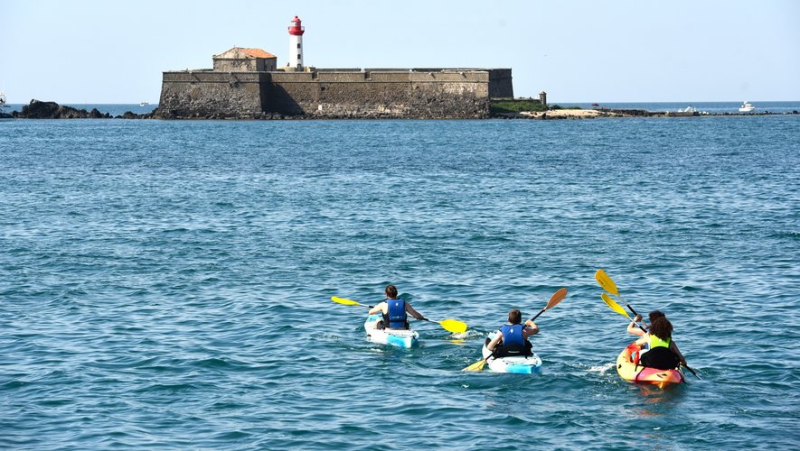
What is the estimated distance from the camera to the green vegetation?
378 feet

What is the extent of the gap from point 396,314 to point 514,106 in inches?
4033

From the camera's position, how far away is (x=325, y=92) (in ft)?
359

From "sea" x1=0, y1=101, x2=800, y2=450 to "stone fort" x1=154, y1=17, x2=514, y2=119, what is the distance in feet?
195

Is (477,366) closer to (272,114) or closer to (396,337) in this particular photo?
(396,337)

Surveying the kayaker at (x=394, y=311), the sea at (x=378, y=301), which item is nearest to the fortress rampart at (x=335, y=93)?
the sea at (x=378, y=301)

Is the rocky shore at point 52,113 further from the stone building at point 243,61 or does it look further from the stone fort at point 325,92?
the stone fort at point 325,92

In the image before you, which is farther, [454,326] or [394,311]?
[454,326]

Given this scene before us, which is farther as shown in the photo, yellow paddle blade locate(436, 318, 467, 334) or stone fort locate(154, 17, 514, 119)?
stone fort locate(154, 17, 514, 119)

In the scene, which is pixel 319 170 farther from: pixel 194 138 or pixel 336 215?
pixel 194 138

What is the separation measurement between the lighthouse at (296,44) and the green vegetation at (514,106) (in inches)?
914

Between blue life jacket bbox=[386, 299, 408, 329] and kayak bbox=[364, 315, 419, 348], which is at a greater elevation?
blue life jacket bbox=[386, 299, 408, 329]

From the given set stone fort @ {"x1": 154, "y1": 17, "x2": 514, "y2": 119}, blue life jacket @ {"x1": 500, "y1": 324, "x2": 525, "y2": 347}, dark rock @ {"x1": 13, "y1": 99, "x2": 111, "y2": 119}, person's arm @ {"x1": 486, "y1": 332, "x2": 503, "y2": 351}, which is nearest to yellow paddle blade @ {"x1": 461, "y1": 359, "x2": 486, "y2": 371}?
person's arm @ {"x1": 486, "y1": 332, "x2": 503, "y2": 351}

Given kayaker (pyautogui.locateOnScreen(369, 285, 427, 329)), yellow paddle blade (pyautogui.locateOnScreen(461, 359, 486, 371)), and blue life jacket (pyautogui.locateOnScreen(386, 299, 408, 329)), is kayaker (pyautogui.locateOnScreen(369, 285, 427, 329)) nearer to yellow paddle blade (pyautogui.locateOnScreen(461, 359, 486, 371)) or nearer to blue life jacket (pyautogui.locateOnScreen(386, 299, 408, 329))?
blue life jacket (pyautogui.locateOnScreen(386, 299, 408, 329))

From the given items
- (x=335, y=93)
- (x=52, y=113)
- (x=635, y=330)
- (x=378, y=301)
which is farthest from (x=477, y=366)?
(x=52, y=113)
